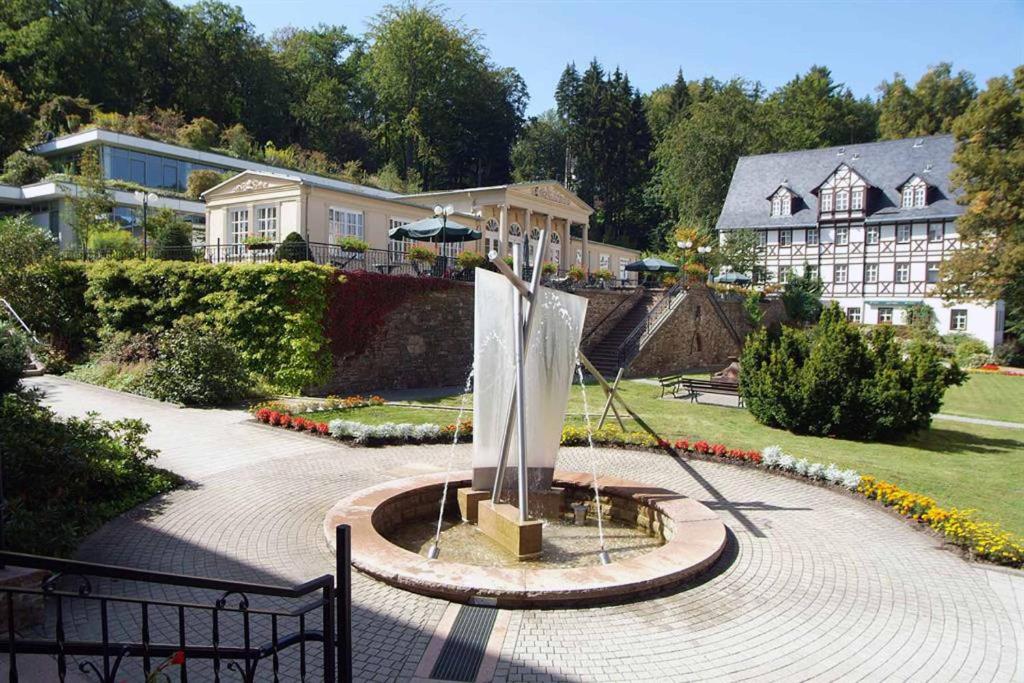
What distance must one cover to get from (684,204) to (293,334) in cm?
4847

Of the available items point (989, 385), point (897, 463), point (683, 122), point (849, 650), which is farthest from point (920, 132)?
point (849, 650)

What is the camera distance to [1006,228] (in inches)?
1369

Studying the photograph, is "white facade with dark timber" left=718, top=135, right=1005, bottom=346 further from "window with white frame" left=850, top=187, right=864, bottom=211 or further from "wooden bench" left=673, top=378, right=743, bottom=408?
"wooden bench" left=673, top=378, right=743, bottom=408

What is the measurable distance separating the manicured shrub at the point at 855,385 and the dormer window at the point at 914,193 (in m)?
34.0

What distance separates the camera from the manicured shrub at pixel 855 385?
585 inches

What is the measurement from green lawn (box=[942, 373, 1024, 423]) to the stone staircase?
11918 mm

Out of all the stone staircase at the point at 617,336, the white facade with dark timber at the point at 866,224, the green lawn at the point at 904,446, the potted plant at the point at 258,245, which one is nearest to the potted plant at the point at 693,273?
the stone staircase at the point at 617,336

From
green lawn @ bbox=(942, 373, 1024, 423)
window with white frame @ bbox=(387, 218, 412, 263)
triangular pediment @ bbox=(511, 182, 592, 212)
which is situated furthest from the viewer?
triangular pediment @ bbox=(511, 182, 592, 212)

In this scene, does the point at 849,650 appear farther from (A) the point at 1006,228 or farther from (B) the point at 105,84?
(B) the point at 105,84

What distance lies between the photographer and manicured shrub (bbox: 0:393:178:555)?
624 cm

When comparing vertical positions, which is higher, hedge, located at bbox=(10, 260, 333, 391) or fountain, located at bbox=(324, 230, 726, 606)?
hedge, located at bbox=(10, 260, 333, 391)

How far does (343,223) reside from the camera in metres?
24.8

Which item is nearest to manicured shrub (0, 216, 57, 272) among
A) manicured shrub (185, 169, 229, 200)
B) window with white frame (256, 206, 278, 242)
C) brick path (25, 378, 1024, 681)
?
window with white frame (256, 206, 278, 242)

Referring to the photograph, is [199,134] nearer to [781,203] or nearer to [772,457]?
[781,203]
